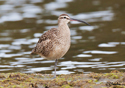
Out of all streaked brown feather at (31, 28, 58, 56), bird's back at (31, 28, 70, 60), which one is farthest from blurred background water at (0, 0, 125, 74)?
bird's back at (31, 28, 70, 60)

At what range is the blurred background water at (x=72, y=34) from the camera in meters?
13.2

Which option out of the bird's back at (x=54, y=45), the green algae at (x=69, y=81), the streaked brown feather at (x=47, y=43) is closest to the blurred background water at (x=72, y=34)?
the streaked brown feather at (x=47, y=43)

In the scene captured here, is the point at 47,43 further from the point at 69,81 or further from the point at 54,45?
the point at 69,81

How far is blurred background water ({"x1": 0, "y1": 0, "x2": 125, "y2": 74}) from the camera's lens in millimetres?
13198

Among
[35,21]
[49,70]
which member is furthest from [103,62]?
[35,21]

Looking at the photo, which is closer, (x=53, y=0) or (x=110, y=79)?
(x=110, y=79)

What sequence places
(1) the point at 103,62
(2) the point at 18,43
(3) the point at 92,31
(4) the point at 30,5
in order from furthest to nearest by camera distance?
(4) the point at 30,5 < (3) the point at 92,31 < (2) the point at 18,43 < (1) the point at 103,62

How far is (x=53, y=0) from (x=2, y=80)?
18.5 metres

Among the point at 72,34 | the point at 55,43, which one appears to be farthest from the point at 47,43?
the point at 72,34

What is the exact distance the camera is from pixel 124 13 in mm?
22500

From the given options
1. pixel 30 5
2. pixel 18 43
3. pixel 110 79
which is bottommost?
pixel 110 79

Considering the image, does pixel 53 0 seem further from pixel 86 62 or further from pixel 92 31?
pixel 86 62

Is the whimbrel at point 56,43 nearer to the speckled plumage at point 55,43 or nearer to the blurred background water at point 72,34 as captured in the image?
the speckled plumage at point 55,43

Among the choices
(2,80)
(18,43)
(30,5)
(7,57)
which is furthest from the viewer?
(30,5)
